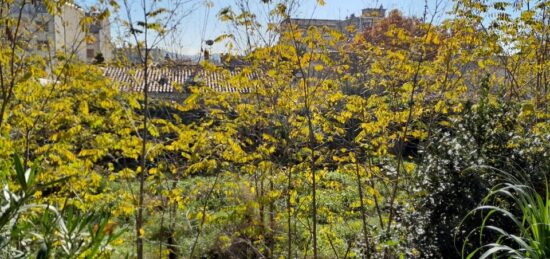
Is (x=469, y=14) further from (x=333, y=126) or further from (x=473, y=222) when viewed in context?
(x=473, y=222)

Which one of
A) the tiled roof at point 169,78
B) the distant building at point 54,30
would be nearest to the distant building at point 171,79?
the tiled roof at point 169,78

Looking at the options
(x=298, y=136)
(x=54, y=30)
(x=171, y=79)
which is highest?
(x=54, y=30)

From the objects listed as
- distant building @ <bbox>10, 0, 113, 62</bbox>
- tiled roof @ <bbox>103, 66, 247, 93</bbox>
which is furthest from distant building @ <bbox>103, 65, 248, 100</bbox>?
distant building @ <bbox>10, 0, 113, 62</bbox>

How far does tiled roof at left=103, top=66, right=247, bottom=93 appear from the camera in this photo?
4.87m

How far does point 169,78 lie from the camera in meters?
5.86

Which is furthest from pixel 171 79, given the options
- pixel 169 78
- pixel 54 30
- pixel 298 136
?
pixel 298 136

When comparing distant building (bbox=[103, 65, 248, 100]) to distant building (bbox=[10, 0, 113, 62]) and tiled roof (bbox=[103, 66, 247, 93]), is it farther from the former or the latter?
distant building (bbox=[10, 0, 113, 62])

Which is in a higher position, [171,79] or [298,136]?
[171,79]

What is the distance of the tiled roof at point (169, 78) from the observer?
487 cm

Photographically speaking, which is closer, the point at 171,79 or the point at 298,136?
the point at 298,136

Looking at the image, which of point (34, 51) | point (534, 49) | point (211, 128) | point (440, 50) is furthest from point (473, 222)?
point (34, 51)

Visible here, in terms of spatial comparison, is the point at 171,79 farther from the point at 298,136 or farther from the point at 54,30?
the point at 298,136

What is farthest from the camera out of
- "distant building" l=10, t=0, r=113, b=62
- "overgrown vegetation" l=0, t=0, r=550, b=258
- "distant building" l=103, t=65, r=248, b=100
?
"distant building" l=103, t=65, r=248, b=100

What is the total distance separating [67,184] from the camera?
4.01 m
